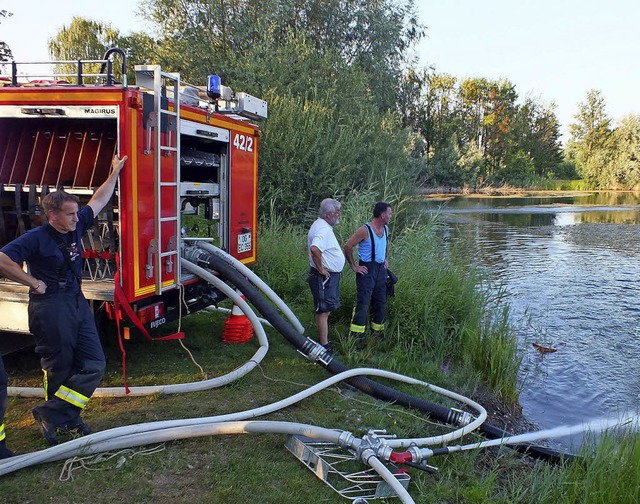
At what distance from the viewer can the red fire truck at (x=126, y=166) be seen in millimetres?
4305

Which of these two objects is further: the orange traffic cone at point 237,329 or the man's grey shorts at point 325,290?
the orange traffic cone at point 237,329

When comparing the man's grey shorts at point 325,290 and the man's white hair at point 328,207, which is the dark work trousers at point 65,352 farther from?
the man's white hair at point 328,207

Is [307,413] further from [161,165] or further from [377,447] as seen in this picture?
[161,165]

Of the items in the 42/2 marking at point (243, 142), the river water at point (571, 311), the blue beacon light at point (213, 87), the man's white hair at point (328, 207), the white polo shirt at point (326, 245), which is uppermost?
the blue beacon light at point (213, 87)

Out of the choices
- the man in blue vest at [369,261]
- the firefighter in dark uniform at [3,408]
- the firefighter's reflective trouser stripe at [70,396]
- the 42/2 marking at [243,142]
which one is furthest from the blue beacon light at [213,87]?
the firefighter in dark uniform at [3,408]


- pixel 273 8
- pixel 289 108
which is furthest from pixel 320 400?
pixel 273 8

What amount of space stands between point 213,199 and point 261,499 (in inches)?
133

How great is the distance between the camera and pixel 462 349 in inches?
252

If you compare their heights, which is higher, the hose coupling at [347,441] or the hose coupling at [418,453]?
the hose coupling at [347,441]

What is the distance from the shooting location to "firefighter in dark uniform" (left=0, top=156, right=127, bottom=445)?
11.7 ft

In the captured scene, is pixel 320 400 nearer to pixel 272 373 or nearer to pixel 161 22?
pixel 272 373

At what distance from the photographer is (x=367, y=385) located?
4887mm

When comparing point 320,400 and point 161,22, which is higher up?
point 161,22

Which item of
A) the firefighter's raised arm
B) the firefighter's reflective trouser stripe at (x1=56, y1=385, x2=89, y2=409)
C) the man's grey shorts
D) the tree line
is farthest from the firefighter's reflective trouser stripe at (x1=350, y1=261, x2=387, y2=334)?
the tree line
